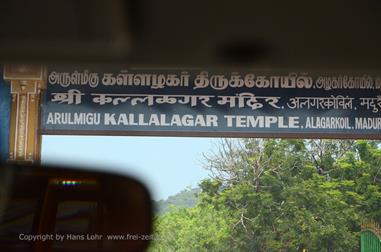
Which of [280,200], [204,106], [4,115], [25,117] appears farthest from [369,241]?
[4,115]

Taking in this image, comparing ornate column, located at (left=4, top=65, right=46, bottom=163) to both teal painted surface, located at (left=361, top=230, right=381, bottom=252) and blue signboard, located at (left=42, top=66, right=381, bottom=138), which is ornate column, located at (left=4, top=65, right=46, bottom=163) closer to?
blue signboard, located at (left=42, top=66, right=381, bottom=138)

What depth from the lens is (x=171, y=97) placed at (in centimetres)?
662

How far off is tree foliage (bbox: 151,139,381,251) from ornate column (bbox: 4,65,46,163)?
86.4 inches

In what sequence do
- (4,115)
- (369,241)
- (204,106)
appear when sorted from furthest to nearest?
(369,241) → (4,115) → (204,106)

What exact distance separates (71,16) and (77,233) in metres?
3.65

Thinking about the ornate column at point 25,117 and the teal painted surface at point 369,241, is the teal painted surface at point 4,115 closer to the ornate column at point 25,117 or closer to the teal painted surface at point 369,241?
the ornate column at point 25,117

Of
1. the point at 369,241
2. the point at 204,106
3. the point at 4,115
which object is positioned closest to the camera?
the point at 204,106

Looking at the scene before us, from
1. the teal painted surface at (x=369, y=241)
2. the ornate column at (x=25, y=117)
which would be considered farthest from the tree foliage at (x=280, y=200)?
the ornate column at (x=25, y=117)

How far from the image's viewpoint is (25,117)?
6699mm

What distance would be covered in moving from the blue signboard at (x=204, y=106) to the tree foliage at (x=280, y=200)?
1899 millimetres

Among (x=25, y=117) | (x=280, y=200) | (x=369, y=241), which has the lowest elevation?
(x=369, y=241)

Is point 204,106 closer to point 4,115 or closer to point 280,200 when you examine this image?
point 4,115

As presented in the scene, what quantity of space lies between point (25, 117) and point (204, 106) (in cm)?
157

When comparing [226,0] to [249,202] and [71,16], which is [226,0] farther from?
[249,202]
